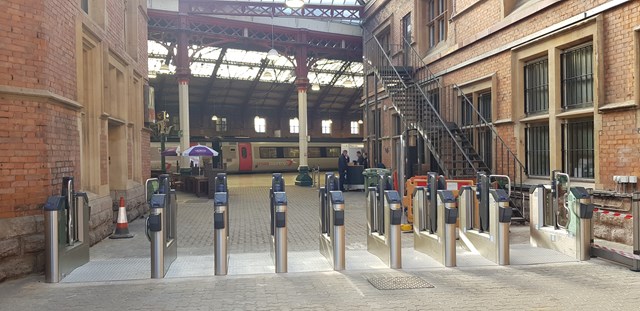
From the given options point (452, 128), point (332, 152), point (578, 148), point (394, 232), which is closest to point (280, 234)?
point (394, 232)

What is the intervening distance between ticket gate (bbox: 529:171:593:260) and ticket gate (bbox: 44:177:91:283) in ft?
22.7

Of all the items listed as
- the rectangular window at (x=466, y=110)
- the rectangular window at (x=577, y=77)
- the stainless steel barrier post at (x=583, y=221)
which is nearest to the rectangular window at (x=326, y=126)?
the rectangular window at (x=466, y=110)

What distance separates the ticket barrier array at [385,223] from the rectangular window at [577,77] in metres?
4.56

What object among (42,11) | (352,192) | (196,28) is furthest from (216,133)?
(42,11)

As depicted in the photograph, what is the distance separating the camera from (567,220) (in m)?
7.41

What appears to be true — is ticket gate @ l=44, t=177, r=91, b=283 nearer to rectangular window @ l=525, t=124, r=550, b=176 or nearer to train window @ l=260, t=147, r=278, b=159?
rectangular window @ l=525, t=124, r=550, b=176

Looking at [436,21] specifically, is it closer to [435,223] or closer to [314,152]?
[435,223]

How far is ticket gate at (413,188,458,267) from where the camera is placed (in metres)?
6.39

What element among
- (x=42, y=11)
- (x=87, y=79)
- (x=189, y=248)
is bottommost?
(x=189, y=248)

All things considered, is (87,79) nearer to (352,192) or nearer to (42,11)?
(42,11)

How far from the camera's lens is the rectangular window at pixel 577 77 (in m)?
8.80

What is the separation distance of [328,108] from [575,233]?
41337 millimetres

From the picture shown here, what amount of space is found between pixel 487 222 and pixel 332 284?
11.0 feet

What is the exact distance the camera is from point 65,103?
6930mm
